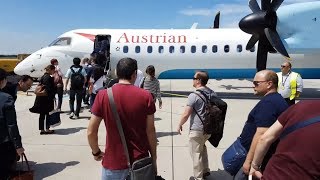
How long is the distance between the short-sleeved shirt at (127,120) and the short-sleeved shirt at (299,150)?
49.7 inches

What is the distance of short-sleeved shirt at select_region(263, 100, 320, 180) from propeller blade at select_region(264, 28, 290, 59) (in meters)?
9.95

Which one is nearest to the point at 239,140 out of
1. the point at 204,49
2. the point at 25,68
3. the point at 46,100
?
the point at 46,100

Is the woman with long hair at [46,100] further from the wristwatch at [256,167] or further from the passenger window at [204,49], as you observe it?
the passenger window at [204,49]

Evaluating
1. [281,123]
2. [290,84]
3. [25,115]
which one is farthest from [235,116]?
[281,123]

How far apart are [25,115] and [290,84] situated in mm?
8437

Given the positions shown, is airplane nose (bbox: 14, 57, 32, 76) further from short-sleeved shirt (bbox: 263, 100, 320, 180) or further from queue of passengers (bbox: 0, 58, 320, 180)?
short-sleeved shirt (bbox: 263, 100, 320, 180)

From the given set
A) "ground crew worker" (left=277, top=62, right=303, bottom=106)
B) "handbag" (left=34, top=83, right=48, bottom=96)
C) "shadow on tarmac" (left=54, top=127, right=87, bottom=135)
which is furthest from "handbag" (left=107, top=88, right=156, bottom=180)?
"shadow on tarmac" (left=54, top=127, right=87, bottom=135)

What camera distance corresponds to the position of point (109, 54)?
16.8m

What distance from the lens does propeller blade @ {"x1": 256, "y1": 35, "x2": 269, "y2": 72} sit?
41.0 feet

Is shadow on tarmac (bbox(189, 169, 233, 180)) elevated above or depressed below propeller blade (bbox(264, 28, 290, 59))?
below

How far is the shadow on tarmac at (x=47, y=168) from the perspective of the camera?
5719 mm

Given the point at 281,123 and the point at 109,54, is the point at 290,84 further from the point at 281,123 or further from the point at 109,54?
the point at 109,54

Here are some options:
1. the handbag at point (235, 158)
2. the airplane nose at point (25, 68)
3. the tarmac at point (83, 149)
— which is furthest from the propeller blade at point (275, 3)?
the airplane nose at point (25, 68)

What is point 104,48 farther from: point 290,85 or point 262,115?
point 262,115
